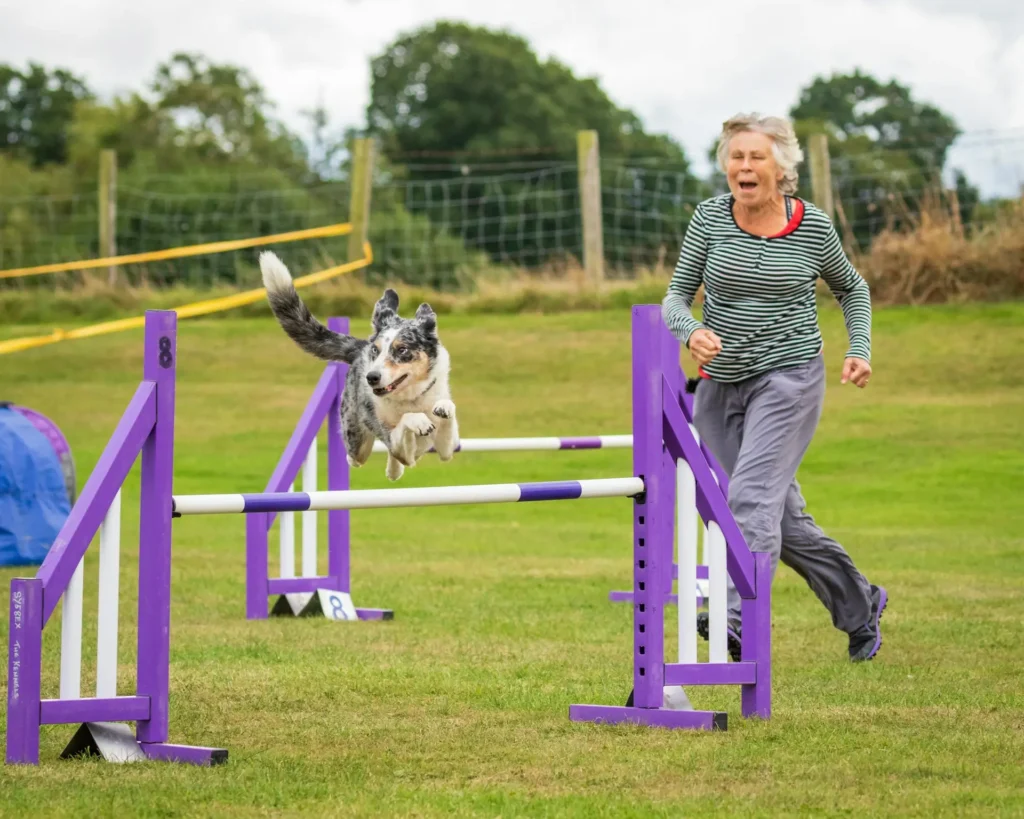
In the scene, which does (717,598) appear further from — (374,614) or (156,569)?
(374,614)

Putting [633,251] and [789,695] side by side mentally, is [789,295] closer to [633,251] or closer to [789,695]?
[789,695]

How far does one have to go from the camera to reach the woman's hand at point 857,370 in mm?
4945

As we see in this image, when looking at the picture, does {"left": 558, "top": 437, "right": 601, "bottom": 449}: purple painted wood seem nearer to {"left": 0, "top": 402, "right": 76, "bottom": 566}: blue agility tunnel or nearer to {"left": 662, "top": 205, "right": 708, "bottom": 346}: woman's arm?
{"left": 662, "top": 205, "right": 708, "bottom": 346}: woman's arm

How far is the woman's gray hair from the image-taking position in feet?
16.3

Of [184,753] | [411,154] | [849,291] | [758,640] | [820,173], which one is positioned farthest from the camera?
[411,154]

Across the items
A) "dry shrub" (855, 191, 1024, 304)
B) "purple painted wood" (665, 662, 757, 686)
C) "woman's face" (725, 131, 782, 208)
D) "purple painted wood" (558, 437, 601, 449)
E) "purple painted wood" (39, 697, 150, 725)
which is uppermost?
"dry shrub" (855, 191, 1024, 304)

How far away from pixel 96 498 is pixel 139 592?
28cm

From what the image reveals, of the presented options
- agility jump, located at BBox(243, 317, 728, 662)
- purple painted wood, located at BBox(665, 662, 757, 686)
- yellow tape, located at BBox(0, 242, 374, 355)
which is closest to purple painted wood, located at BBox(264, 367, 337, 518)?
agility jump, located at BBox(243, 317, 728, 662)

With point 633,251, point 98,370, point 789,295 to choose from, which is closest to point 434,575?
point 789,295

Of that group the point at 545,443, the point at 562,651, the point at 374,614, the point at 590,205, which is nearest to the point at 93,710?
the point at 562,651

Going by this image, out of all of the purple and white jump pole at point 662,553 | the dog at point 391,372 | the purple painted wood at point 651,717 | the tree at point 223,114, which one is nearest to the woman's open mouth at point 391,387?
the dog at point 391,372

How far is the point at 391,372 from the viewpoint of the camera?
5.11 m

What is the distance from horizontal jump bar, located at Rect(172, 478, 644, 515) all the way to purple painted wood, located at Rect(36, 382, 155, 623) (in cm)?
14

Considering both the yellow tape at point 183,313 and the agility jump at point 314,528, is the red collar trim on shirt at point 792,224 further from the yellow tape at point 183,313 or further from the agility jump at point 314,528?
the yellow tape at point 183,313
